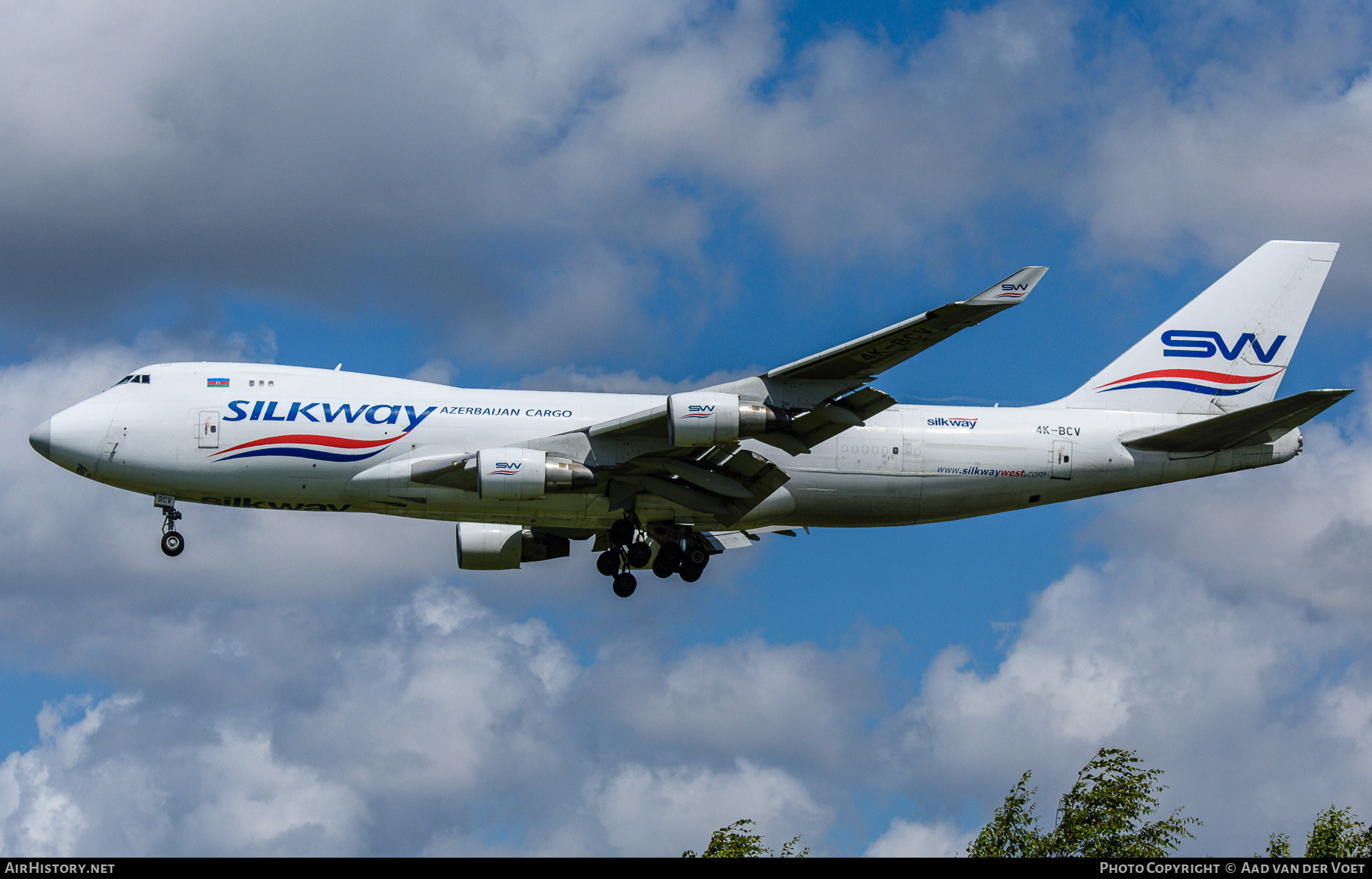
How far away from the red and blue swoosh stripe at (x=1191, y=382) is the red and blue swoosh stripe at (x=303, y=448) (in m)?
21.6

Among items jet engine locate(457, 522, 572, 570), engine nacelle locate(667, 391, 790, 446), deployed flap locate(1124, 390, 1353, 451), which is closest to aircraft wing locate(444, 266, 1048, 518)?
engine nacelle locate(667, 391, 790, 446)

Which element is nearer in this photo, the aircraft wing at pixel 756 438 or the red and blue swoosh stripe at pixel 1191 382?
the aircraft wing at pixel 756 438

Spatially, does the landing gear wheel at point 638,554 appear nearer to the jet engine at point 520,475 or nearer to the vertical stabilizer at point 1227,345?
the jet engine at point 520,475

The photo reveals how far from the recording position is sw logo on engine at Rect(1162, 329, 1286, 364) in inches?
1677

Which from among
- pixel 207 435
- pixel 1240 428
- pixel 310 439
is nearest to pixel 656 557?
pixel 310 439

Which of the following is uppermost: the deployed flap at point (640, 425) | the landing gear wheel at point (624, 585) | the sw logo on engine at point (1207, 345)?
the sw logo on engine at point (1207, 345)

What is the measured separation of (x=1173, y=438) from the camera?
3894cm

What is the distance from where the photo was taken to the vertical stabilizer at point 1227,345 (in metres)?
41.6

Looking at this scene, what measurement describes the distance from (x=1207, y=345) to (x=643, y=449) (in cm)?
1865

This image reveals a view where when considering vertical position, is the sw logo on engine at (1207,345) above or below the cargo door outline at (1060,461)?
above

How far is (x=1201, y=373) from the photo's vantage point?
42281mm

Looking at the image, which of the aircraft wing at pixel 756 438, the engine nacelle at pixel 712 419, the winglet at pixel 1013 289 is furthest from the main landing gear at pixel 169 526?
the winglet at pixel 1013 289
